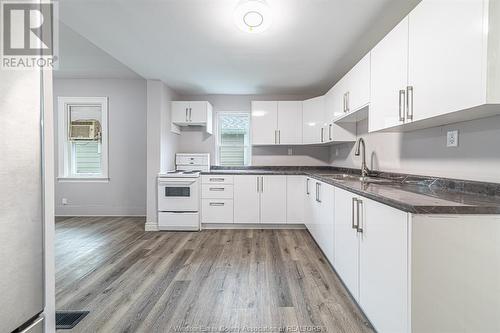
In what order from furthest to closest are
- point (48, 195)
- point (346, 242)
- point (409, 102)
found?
point (346, 242) → point (409, 102) → point (48, 195)

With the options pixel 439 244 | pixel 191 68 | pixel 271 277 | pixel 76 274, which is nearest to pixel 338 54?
pixel 191 68

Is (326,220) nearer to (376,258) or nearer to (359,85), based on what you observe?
(376,258)

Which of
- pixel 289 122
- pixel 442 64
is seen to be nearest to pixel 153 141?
pixel 289 122

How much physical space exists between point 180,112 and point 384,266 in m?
3.69

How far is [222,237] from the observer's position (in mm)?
3357

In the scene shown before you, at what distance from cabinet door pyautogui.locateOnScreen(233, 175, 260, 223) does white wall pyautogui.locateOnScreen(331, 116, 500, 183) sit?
1.68 meters

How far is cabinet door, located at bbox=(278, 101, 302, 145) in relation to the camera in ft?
13.2

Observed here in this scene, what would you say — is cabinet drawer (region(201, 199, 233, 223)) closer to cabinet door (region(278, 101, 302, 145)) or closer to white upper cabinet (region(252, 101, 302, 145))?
white upper cabinet (region(252, 101, 302, 145))

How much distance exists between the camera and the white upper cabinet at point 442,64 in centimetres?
101

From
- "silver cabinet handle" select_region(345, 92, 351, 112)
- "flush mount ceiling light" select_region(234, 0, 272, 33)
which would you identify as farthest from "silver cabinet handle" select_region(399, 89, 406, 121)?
"flush mount ceiling light" select_region(234, 0, 272, 33)

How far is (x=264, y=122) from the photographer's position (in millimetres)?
4074

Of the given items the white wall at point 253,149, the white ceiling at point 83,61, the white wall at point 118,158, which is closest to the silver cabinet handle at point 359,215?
the white wall at point 253,149

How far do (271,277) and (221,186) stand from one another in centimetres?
182

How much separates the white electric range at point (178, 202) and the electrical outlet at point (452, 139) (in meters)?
2.99
